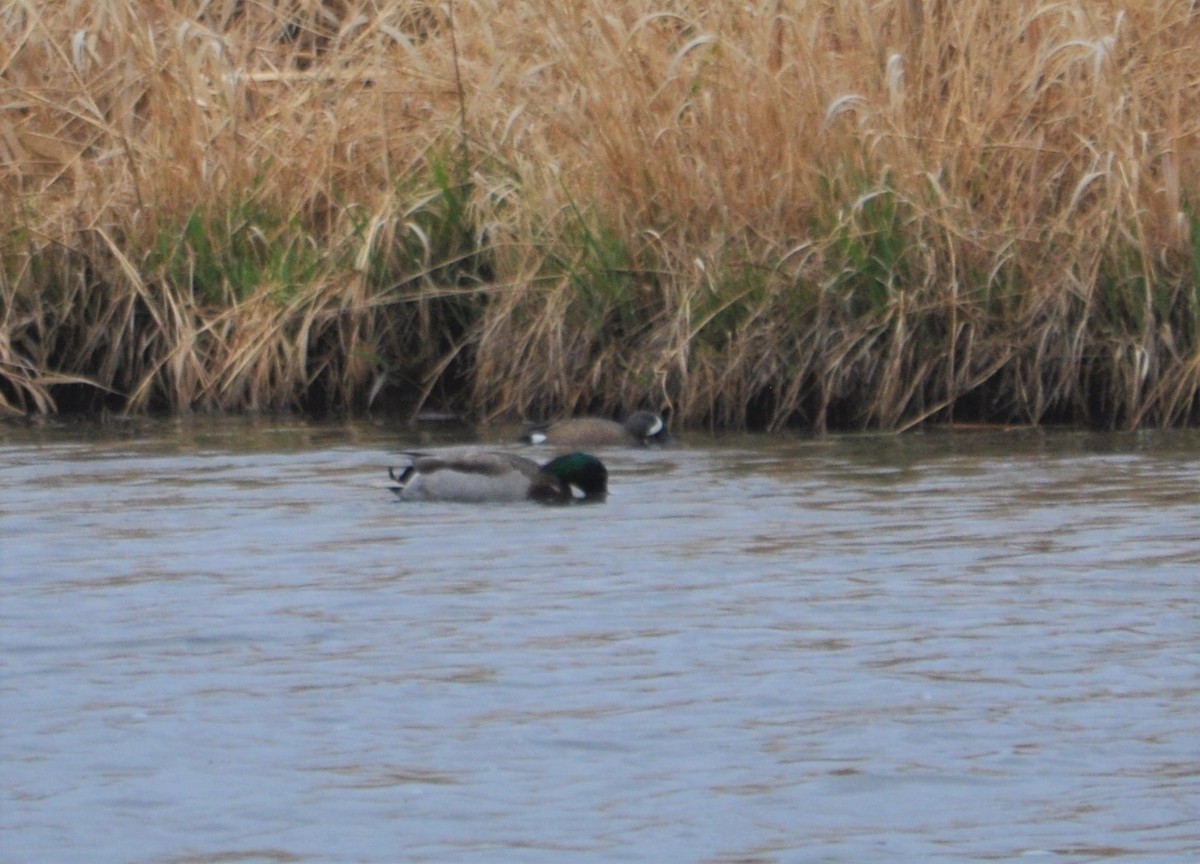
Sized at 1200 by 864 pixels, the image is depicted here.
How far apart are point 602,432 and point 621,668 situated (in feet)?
15.2

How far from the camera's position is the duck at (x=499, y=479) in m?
9.37

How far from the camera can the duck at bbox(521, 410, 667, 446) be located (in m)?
10.5

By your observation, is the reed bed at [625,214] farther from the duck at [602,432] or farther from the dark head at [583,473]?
the dark head at [583,473]

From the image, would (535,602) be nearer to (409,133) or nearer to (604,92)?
(604,92)

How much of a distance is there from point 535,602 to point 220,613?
90 centimetres

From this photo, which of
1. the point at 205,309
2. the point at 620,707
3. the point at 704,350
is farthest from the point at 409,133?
the point at 620,707

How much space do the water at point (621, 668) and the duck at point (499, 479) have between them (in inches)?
4.7

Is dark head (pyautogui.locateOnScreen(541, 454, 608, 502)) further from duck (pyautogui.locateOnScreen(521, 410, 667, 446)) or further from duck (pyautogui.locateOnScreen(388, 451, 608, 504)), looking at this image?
duck (pyautogui.locateOnScreen(521, 410, 667, 446))

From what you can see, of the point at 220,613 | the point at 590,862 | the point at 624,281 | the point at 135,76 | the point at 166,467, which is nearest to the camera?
the point at 590,862

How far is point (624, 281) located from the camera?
11.1 m

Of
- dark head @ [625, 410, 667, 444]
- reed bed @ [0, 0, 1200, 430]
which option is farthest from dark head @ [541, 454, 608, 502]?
reed bed @ [0, 0, 1200, 430]

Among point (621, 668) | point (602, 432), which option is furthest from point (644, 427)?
point (621, 668)

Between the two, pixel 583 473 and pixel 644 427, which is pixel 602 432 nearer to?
pixel 644 427

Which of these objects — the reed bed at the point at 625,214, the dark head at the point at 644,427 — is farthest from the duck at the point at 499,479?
the reed bed at the point at 625,214
